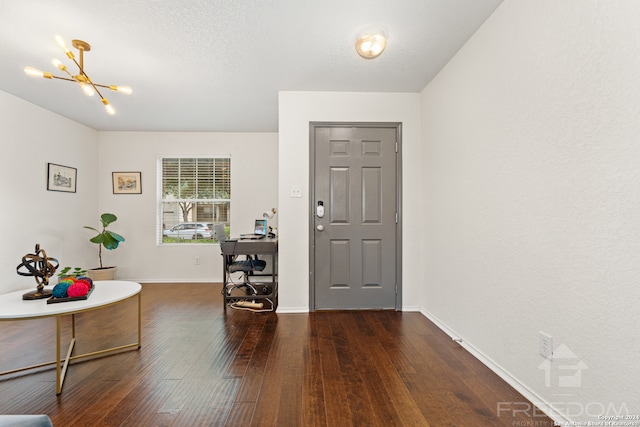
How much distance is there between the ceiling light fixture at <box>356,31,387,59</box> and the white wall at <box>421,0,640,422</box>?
28.4 inches

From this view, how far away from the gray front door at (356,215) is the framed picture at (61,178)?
12.0 feet

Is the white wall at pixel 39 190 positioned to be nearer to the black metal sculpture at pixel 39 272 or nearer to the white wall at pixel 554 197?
the black metal sculpture at pixel 39 272

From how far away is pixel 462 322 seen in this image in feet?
7.95

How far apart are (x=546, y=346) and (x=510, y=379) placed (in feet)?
1.35

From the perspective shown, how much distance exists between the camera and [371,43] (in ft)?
7.20

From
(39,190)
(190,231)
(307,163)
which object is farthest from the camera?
(190,231)

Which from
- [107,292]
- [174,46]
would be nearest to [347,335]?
[107,292]

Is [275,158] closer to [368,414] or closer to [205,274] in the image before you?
[205,274]

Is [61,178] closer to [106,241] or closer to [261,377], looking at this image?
[106,241]

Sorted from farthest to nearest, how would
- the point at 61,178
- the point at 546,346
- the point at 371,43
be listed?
the point at 61,178 → the point at 371,43 → the point at 546,346

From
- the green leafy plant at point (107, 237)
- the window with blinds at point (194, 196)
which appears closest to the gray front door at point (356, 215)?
the window with blinds at point (194, 196)

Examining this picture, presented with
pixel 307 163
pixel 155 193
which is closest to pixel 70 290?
pixel 307 163

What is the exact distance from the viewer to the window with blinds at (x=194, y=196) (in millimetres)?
5020

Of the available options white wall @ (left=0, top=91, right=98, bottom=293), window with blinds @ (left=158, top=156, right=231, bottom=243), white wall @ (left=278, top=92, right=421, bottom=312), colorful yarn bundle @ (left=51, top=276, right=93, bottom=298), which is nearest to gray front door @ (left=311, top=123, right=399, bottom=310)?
white wall @ (left=278, top=92, right=421, bottom=312)
